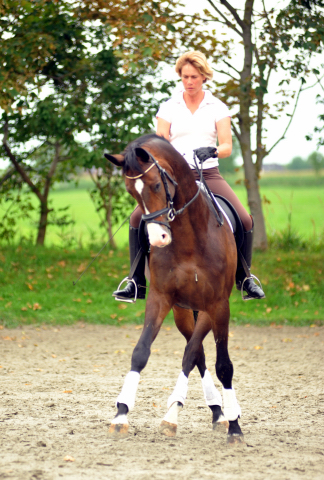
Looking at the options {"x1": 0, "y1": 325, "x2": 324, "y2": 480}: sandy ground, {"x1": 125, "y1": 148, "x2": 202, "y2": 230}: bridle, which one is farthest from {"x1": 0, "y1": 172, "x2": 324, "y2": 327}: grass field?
{"x1": 125, "y1": 148, "x2": 202, "y2": 230}: bridle

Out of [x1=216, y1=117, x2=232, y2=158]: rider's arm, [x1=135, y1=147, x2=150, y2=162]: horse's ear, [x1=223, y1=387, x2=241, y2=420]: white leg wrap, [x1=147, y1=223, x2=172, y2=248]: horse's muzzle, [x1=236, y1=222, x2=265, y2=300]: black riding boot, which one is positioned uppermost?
[x1=216, y1=117, x2=232, y2=158]: rider's arm

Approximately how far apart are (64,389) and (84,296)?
5300 millimetres

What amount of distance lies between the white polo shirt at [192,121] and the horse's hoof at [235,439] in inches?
91.5

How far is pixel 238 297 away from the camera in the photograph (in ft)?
39.2

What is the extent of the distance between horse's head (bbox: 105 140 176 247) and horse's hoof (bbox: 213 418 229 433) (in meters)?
2.15

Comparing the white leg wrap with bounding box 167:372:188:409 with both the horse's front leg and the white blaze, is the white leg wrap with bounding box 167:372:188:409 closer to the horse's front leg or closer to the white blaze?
the horse's front leg

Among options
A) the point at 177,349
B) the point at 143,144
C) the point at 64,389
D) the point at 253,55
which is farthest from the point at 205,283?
the point at 253,55

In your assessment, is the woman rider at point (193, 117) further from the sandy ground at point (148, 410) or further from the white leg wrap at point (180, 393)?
the sandy ground at point (148, 410)

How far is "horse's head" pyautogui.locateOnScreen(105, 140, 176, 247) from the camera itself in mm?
3795

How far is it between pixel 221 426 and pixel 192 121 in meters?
2.73

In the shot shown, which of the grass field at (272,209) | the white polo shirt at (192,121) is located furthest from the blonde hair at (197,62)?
the grass field at (272,209)

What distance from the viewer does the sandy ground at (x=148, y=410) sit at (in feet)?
13.0

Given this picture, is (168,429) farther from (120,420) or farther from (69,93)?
(69,93)

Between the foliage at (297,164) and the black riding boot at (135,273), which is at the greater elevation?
the foliage at (297,164)
